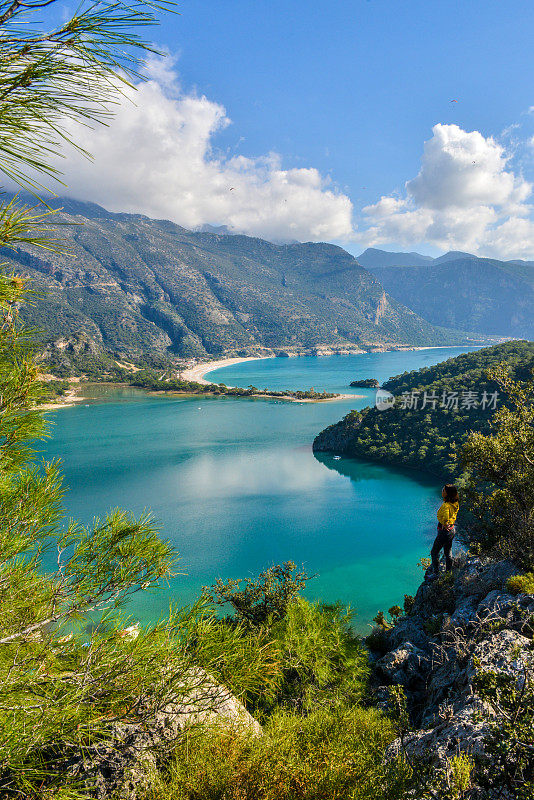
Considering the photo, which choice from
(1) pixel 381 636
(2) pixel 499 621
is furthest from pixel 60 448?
(2) pixel 499 621

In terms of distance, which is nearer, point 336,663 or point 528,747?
point 528,747

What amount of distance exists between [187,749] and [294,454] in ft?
122

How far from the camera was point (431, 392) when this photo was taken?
39812 millimetres

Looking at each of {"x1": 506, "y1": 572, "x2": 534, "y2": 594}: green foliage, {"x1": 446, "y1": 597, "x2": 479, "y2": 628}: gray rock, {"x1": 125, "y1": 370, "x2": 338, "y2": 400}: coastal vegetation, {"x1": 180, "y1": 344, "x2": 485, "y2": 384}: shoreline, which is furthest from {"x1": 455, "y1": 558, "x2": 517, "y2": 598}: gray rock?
{"x1": 180, "y1": 344, "x2": 485, "y2": 384}: shoreline

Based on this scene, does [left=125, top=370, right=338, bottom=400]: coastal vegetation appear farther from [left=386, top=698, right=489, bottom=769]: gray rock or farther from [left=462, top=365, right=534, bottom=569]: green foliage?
[left=386, top=698, right=489, bottom=769]: gray rock

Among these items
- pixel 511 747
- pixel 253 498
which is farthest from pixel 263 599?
pixel 253 498

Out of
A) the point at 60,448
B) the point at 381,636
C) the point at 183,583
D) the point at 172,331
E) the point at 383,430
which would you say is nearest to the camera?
the point at 381,636

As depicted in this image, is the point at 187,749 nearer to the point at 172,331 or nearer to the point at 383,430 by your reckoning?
the point at 383,430

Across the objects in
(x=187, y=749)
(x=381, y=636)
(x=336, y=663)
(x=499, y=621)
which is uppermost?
(x=187, y=749)

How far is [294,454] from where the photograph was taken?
39.1 m

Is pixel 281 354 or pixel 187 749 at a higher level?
pixel 281 354

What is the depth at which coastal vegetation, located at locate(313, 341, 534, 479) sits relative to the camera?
31594 mm

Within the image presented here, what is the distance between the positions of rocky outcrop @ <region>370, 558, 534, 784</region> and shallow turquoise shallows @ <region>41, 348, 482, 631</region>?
4.08m

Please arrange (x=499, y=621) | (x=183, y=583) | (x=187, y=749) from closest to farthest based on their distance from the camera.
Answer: (x=187, y=749) < (x=499, y=621) < (x=183, y=583)
